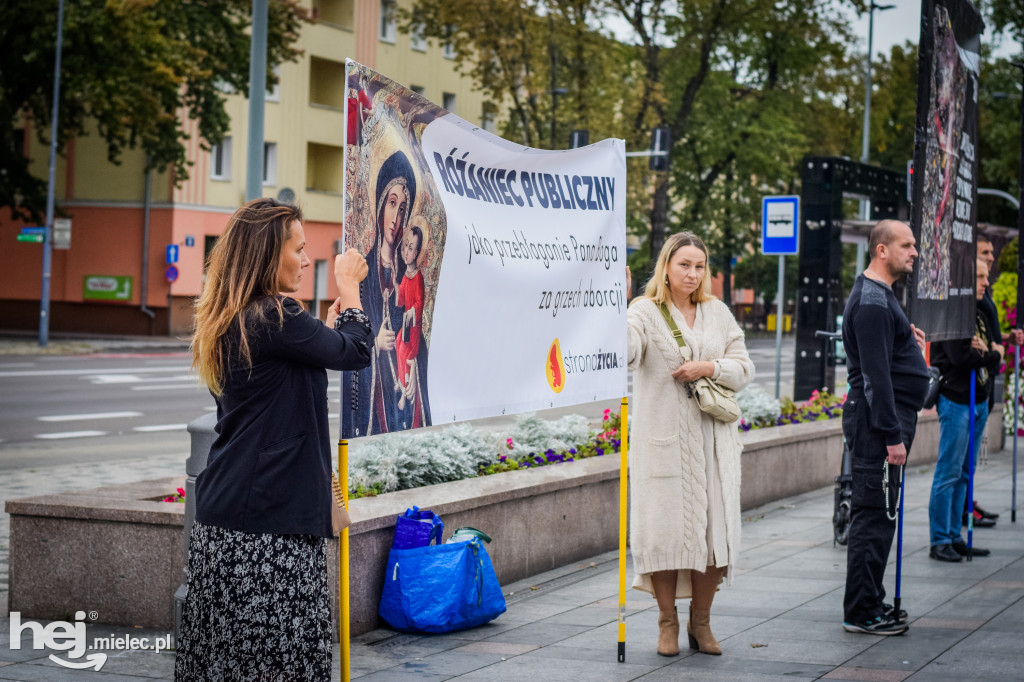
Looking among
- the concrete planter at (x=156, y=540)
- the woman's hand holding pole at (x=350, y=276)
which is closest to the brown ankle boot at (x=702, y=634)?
the concrete planter at (x=156, y=540)

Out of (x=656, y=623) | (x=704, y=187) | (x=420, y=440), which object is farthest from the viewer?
(x=704, y=187)

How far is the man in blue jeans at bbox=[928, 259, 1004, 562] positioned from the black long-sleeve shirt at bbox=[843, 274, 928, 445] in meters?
2.18

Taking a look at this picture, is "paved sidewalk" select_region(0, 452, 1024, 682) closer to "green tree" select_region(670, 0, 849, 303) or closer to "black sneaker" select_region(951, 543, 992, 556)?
"black sneaker" select_region(951, 543, 992, 556)

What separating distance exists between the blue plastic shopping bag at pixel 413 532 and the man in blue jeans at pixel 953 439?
3620 millimetres

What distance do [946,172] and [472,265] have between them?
349 cm

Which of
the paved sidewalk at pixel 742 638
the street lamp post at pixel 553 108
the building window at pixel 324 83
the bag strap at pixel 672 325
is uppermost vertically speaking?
the building window at pixel 324 83

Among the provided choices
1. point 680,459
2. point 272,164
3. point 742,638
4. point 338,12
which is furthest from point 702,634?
point 338,12

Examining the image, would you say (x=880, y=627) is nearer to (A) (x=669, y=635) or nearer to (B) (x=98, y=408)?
(A) (x=669, y=635)

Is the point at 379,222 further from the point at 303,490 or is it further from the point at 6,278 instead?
the point at 6,278

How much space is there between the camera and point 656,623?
6719mm

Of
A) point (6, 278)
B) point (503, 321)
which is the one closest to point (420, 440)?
point (503, 321)

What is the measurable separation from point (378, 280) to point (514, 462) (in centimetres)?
424

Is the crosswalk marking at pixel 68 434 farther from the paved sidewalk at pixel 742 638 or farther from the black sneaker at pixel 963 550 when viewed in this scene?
the black sneaker at pixel 963 550

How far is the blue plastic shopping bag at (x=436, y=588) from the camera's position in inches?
247
